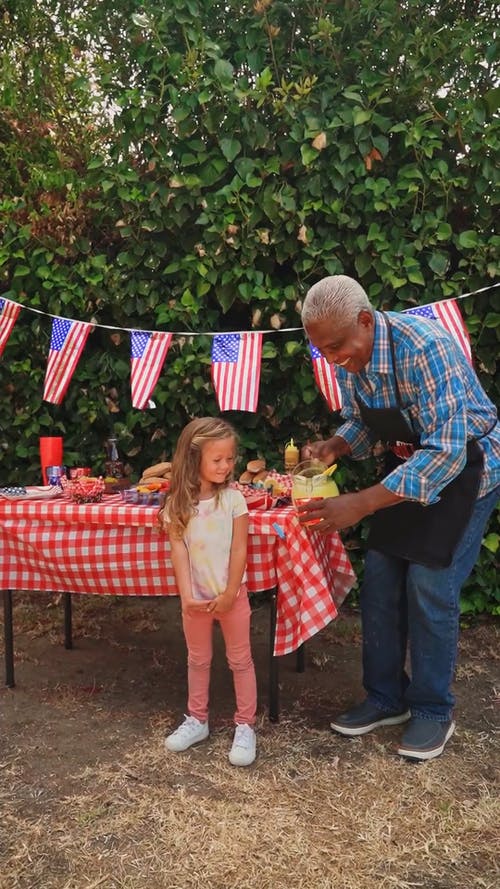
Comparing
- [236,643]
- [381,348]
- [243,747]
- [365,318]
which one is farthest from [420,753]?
[365,318]

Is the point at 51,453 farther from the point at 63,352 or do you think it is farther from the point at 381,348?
the point at 381,348

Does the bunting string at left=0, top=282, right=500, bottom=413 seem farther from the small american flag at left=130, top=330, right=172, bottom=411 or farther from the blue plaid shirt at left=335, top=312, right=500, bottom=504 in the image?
the blue plaid shirt at left=335, top=312, right=500, bottom=504

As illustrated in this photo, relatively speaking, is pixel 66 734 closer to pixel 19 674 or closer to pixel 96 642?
pixel 19 674

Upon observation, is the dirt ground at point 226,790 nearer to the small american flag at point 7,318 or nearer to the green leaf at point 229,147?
the small american flag at point 7,318

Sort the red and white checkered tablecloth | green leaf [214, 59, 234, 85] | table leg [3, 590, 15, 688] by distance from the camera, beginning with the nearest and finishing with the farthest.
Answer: the red and white checkered tablecloth
table leg [3, 590, 15, 688]
green leaf [214, 59, 234, 85]

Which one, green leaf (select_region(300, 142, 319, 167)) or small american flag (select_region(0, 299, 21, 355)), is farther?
small american flag (select_region(0, 299, 21, 355))

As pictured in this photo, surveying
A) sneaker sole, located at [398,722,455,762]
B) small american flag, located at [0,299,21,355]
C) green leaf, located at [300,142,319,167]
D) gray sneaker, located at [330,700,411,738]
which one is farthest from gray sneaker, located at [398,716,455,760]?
small american flag, located at [0,299,21,355]

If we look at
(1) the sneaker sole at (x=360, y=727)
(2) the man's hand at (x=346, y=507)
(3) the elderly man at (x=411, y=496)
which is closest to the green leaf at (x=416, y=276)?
(3) the elderly man at (x=411, y=496)

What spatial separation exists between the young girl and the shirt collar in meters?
0.62

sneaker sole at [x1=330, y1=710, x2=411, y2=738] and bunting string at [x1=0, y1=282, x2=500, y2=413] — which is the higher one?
bunting string at [x1=0, y1=282, x2=500, y2=413]

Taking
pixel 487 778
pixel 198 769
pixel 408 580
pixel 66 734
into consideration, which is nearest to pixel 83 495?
pixel 66 734

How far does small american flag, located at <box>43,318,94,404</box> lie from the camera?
4199mm

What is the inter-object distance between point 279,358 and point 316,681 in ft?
5.77

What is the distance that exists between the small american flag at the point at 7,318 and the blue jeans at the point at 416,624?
2485 millimetres
